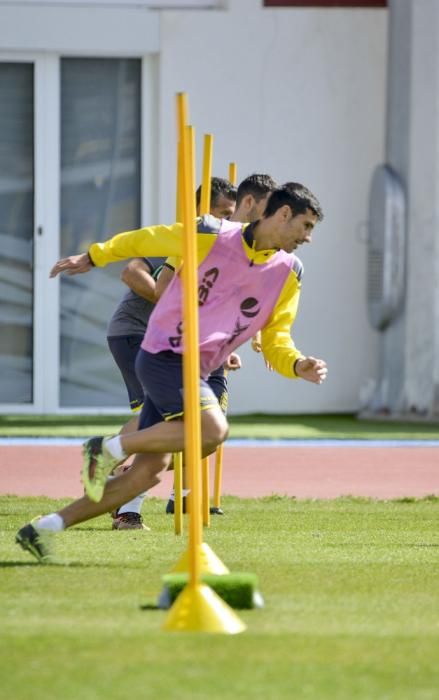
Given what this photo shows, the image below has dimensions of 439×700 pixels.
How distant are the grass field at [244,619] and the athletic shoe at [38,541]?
0.20 ft

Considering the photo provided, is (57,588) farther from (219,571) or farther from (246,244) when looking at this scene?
(246,244)

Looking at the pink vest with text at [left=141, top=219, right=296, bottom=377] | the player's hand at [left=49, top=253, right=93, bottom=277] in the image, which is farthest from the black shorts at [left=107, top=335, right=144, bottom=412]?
the player's hand at [left=49, top=253, right=93, bottom=277]

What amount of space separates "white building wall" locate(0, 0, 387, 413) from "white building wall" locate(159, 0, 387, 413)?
0.03ft

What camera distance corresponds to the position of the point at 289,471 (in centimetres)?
1201

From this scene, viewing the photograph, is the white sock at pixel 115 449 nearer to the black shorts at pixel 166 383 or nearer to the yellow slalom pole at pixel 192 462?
the black shorts at pixel 166 383

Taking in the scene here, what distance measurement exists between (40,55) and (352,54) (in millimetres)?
3272

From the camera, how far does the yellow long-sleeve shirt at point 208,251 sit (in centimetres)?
671

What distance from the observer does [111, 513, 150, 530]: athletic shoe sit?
8500mm

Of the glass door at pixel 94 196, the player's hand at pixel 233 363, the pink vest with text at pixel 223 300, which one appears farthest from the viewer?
the glass door at pixel 94 196

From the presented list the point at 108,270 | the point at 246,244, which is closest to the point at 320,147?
the point at 108,270

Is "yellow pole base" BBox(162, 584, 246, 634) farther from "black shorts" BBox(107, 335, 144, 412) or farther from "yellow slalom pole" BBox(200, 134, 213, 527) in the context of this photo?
"black shorts" BBox(107, 335, 144, 412)

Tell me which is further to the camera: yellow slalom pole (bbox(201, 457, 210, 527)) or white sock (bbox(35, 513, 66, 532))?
yellow slalom pole (bbox(201, 457, 210, 527))

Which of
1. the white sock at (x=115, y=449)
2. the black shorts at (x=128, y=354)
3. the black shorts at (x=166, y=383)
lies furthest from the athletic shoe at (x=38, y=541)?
the black shorts at (x=128, y=354)

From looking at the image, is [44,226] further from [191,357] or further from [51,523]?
[191,357]
